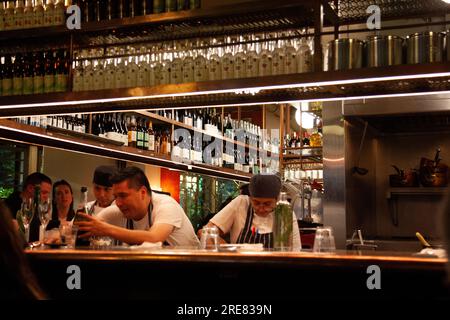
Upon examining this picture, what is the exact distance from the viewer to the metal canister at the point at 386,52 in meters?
3.59

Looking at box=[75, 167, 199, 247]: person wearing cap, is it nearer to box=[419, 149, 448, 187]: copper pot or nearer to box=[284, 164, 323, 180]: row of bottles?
box=[419, 149, 448, 187]: copper pot

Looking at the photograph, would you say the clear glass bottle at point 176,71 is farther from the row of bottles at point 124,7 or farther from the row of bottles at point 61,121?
the row of bottles at point 61,121

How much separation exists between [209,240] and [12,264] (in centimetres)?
215

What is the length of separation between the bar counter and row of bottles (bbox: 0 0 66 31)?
1957 mm

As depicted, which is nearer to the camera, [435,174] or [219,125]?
[435,174]

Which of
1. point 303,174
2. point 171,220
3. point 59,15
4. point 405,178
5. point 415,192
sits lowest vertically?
point 171,220

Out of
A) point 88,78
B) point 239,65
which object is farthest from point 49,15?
point 239,65

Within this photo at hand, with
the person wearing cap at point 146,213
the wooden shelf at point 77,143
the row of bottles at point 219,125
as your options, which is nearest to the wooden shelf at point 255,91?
the wooden shelf at point 77,143

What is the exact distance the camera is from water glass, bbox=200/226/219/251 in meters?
3.44

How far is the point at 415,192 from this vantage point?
534 centimetres

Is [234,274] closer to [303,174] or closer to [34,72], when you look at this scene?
[34,72]

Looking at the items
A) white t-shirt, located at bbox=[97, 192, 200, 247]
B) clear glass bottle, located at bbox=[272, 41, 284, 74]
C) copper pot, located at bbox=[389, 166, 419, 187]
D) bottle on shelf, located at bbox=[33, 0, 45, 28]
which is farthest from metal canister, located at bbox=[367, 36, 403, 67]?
bottle on shelf, located at bbox=[33, 0, 45, 28]

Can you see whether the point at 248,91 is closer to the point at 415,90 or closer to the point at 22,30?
the point at 415,90
